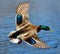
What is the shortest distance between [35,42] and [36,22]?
17cm

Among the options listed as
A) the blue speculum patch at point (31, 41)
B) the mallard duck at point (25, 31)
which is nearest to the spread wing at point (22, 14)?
the mallard duck at point (25, 31)

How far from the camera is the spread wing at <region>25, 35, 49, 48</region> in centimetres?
143

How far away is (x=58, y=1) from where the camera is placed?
1742mm

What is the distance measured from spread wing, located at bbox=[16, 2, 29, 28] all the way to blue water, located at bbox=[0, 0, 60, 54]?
1.4 inches

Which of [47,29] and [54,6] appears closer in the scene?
[47,29]

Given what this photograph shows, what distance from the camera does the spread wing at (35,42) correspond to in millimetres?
1429

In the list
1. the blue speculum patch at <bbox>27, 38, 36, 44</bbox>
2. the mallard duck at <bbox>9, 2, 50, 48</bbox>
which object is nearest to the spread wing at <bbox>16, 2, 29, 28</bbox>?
the mallard duck at <bbox>9, 2, 50, 48</bbox>

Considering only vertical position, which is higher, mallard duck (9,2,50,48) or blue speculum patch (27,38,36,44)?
mallard duck (9,2,50,48)

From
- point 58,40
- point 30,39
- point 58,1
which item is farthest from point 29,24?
point 58,1

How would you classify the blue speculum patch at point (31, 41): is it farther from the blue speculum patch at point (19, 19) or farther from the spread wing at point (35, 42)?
the blue speculum patch at point (19, 19)

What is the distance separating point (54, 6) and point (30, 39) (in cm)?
38

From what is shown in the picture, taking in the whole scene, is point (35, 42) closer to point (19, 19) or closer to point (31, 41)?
point (31, 41)

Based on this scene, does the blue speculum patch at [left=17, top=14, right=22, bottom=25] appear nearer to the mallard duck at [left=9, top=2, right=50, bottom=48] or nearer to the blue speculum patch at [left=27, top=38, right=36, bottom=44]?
the mallard duck at [left=9, top=2, right=50, bottom=48]

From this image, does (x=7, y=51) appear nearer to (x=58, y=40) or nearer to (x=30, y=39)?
(x=30, y=39)
